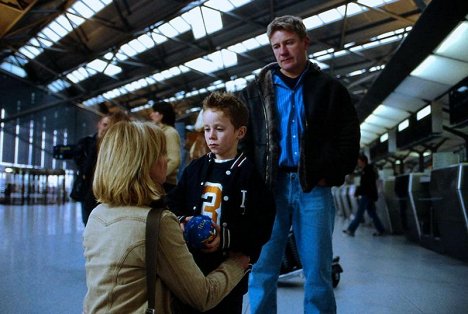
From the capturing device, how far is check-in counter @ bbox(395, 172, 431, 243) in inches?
303

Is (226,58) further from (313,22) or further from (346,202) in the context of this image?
(346,202)

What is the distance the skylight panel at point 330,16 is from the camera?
16.9 metres

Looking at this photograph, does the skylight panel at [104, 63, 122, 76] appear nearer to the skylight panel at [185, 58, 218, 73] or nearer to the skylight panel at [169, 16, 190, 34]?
the skylight panel at [185, 58, 218, 73]

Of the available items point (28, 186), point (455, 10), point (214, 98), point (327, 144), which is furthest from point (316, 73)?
point (28, 186)

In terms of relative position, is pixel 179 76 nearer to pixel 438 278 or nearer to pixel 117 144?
pixel 438 278

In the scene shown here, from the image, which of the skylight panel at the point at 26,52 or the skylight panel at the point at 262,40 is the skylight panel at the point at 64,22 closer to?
the skylight panel at the point at 26,52

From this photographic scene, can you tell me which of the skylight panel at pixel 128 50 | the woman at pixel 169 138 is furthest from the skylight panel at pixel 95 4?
the woman at pixel 169 138

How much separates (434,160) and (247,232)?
6.33 m

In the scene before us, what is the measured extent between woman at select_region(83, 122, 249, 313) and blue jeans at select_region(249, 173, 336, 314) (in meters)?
0.68

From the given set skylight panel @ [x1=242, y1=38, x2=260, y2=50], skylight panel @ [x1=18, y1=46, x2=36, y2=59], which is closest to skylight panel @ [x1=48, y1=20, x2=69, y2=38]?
skylight panel @ [x1=18, y1=46, x2=36, y2=59]

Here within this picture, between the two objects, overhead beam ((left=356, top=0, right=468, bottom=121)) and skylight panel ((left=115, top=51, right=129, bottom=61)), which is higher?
skylight panel ((left=115, top=51, right=129, bottom=61))

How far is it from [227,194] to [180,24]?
60.2 feet

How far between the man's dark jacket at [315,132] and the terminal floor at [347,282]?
147 cm

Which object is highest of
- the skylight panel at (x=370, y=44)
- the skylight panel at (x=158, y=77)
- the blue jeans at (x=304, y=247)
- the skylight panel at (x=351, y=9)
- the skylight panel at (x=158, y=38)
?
the skylight panel at (x=158, y=38)
